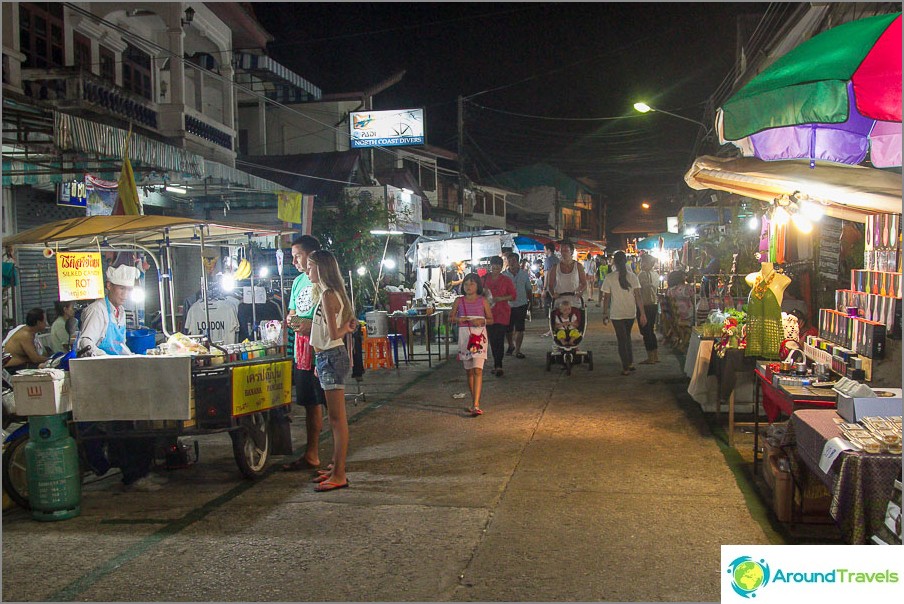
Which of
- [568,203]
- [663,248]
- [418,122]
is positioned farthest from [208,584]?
[568,203]

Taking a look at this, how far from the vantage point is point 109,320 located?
21.5 ft

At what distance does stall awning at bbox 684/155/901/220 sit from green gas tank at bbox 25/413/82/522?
5.67 meters

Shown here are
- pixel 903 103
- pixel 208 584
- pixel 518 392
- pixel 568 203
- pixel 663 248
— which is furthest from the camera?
pixel 568 203

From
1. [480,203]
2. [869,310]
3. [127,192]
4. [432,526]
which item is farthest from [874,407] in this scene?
[480,203]

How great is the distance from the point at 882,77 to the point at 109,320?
6.06m

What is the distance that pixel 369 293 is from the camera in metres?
17.1

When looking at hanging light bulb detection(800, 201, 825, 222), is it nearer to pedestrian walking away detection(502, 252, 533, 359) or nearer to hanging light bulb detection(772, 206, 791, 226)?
hanging light bulb detection(772, 206, 791, 226)

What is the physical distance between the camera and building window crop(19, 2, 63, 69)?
12.9 meters

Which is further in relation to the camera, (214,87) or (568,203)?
(568,203)

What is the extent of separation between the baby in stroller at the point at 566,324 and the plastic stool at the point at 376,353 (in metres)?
2.83

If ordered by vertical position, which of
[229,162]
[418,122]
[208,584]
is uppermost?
[418,122]

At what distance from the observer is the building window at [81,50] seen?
14.8 meters

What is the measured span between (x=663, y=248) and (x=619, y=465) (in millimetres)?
20849

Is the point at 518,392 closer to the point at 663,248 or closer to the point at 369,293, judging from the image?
the point at 369,293
